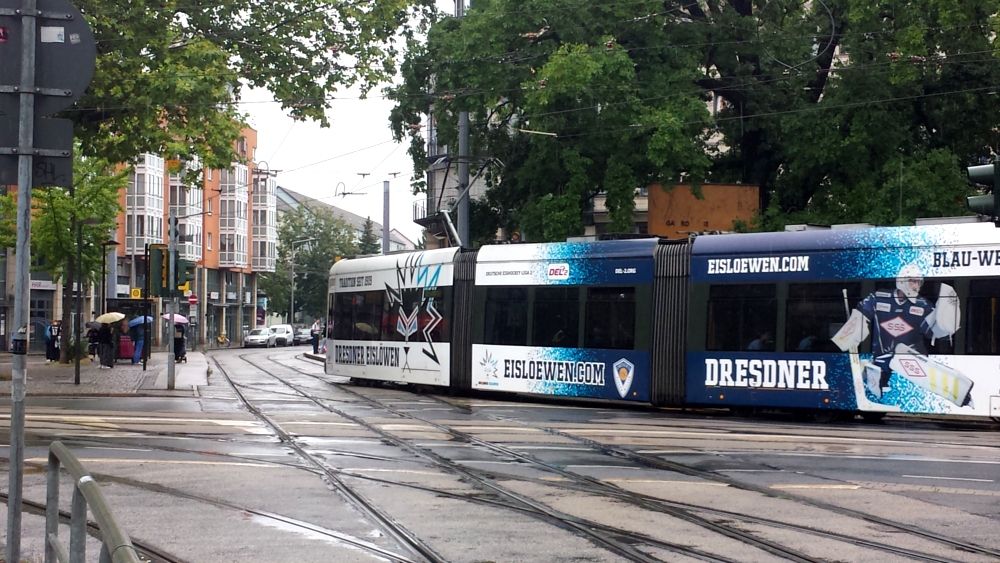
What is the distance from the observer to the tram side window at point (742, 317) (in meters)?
18.1

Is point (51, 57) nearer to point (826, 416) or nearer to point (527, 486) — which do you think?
point (527, 486)

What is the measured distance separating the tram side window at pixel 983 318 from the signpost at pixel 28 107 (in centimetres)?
1398

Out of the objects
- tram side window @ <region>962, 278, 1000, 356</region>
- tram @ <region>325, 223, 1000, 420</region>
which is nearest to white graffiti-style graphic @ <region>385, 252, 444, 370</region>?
tram @ <region>325, 223, 1000, 420</region>

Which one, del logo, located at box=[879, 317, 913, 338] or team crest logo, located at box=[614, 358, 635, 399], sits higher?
del logo, located at box=[879, 317, 913, 338]

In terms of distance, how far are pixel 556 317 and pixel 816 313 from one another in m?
4.97

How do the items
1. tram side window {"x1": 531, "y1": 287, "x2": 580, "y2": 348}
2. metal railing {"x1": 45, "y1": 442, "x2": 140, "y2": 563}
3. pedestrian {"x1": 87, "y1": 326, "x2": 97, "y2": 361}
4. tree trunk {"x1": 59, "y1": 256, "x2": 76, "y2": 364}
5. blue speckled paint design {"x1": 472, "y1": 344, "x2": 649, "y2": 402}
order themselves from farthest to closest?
pedestrian {"x1": 87, "y1": 326, "x2": 97, "y2": 361}, tree trunk {"x1": 59, "y1": 256, "x2": 76, "y2": 364}, tram side window {"x1": 531, "y1": 287, "x2": 580, "y2": 348}, blue speckled paint design {"x1": 472, "y1": 344, "x2": 649, "y2": 402}, metal railing {"x1": 45, "y1": 442, "x2": 140, "y2": 563}

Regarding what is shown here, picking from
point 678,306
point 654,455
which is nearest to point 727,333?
point 678,306

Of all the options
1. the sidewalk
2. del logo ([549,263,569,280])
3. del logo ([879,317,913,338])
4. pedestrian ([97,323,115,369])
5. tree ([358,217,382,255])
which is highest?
tree ([358,217,382,255])

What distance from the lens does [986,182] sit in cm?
983

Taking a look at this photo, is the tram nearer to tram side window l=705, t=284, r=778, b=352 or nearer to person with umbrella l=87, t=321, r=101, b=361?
tram side window l=705, t=284, r=778, b=352

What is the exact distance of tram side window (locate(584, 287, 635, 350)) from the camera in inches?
778

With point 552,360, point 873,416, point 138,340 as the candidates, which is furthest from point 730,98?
point 138,340

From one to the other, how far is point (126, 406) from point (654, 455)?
1002 centimetres

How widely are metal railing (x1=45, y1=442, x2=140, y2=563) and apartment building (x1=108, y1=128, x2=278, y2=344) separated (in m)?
56.8
